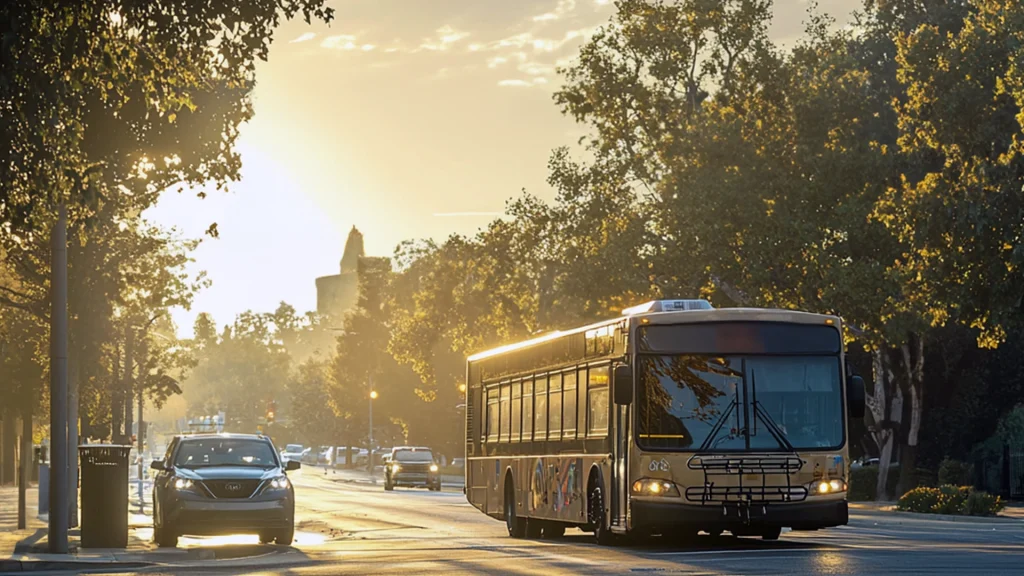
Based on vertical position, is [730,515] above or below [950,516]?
above

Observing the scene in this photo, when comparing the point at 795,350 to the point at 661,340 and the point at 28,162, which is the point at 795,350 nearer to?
the point at 661,340

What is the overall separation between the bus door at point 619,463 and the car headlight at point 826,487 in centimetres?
232

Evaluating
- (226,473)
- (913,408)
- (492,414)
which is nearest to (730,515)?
(492,414)

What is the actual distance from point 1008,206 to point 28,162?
21.1m

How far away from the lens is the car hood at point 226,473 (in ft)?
85.2

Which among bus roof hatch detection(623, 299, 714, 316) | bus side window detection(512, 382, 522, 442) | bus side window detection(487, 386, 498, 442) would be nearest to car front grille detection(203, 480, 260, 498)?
bus side window detection(512, 382, 522, 442)

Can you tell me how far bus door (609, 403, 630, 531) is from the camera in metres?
21.2

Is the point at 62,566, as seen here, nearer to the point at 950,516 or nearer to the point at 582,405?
the point at 582,405

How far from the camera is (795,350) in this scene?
21.3 metres

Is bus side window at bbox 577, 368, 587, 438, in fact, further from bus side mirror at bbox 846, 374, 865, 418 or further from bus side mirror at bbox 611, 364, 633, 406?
bus side mirror at bbox 846, 374, 865, 418

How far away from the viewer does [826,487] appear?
21.0 meters

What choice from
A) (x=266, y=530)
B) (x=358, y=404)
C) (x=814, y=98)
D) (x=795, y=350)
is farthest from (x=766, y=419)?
(x=358, y=404)

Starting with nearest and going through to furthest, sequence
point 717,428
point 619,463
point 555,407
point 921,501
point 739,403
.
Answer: point 717,428
point 739,403
point 619,463
point 555,407
point 921,501

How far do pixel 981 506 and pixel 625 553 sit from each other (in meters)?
20.0
